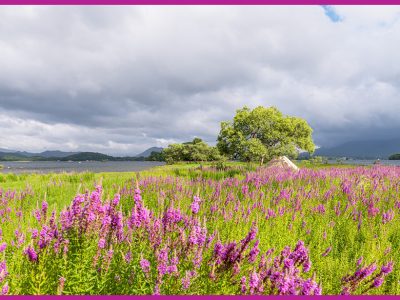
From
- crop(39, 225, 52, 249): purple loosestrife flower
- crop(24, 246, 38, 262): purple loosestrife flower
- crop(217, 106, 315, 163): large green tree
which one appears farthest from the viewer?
crop(217, 106, 315, 163): large green tree

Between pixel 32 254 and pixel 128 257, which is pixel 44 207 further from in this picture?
pixel 128 257

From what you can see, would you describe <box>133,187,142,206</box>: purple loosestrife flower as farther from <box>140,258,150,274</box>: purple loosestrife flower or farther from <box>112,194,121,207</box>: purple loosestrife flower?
<box>140,258,150,274</box>: purple loosestrife flower

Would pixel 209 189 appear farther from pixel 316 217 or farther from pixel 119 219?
pixel 119 219

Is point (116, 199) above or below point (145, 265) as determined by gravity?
above

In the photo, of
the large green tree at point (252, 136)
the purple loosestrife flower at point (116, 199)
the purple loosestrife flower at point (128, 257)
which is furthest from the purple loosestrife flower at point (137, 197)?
the large green tree at point (252, 136)

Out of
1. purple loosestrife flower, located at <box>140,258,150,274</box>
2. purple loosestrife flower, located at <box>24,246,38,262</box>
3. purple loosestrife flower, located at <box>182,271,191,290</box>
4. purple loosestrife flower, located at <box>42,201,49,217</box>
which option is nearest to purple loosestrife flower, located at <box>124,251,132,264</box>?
purple loosestrife flower, located at <box>140,258,150,274</box>

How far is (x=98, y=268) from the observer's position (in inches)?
140

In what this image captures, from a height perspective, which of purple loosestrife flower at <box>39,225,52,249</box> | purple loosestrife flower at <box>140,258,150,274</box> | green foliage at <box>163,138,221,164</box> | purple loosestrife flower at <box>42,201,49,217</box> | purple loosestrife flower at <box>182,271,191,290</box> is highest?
green foliage at <box>163,138,221,164</box>

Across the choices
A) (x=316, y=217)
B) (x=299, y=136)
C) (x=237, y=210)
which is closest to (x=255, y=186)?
(x=316, y=217)

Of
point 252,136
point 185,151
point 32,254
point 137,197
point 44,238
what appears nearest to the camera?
point 32,254

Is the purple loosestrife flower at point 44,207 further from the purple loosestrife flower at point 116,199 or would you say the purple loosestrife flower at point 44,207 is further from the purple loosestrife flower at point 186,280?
the purple loosestrife flower at point 186,280

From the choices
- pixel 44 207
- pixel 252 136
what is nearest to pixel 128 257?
pixel 44 207

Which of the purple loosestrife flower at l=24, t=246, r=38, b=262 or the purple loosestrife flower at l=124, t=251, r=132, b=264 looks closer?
the purple loosestrife flower at l=24, t=246, r=38, b=262

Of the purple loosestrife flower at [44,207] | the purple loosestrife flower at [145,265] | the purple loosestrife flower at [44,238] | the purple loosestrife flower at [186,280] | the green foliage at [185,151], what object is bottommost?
the purple loosestrife flower at [186,280]
